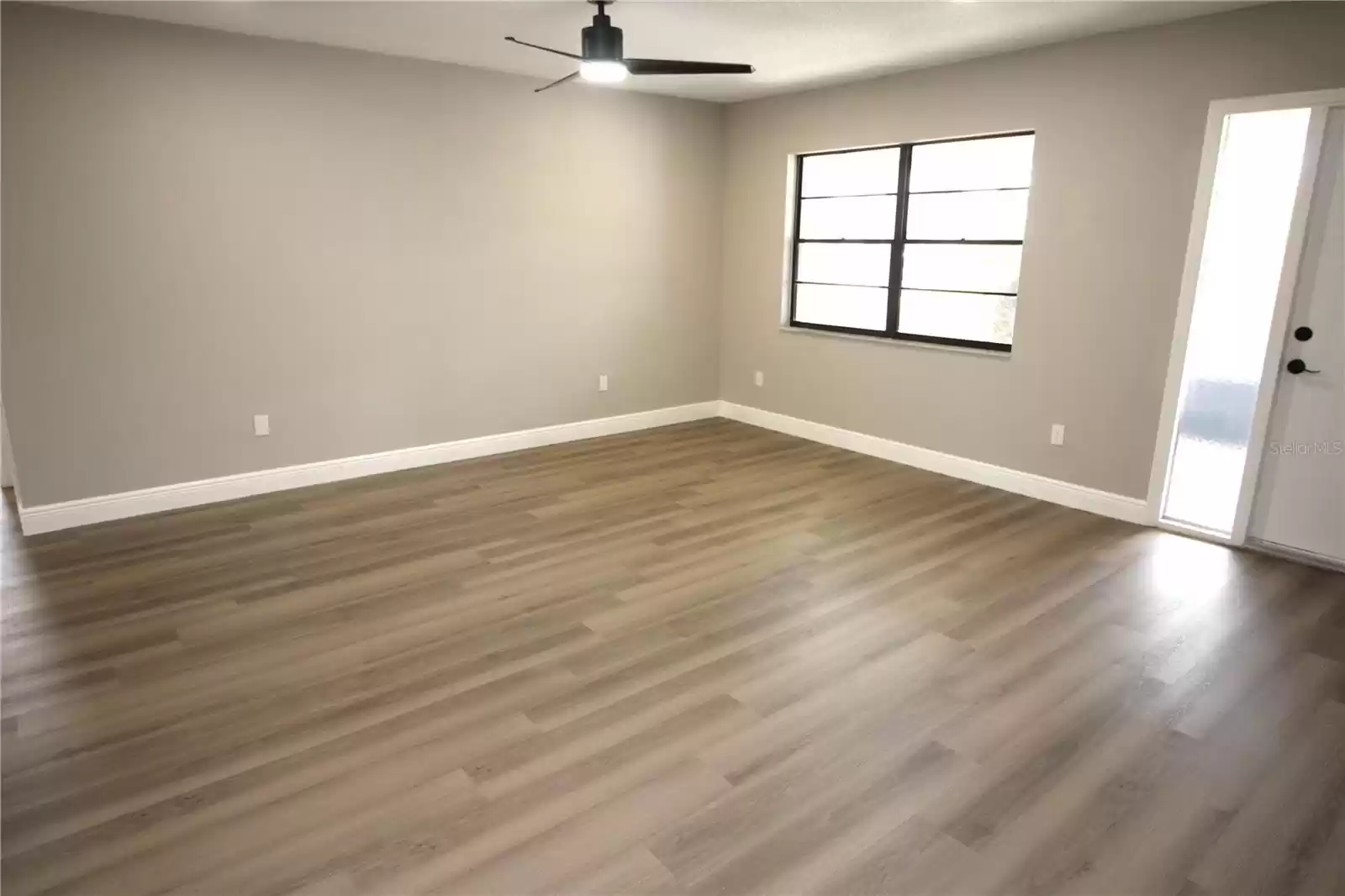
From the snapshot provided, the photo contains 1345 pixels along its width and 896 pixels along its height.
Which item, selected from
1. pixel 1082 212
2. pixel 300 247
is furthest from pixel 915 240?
pixel 300 247

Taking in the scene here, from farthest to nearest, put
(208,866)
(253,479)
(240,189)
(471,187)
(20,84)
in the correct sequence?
(471,187) < (253,479) < (240,189) < (20,84) < (208,866)

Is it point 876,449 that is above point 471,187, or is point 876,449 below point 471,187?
below

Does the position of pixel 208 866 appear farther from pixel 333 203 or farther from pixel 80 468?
pixel 333 203

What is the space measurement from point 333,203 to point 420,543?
88.3 inches

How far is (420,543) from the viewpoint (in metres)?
4.04

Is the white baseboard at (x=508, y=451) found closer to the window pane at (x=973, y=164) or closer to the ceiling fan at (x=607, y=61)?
the window pane at (x=973, y=164)

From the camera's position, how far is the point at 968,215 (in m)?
5.15

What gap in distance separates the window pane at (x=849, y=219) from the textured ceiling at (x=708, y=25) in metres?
1.04

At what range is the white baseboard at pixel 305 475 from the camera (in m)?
4.22

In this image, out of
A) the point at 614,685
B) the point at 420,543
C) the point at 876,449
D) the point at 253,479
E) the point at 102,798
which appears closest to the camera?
the point at 102,798

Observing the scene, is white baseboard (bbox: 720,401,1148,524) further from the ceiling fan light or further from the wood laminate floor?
the ceiling fan light

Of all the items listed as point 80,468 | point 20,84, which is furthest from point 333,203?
point 80,468

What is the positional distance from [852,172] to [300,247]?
3864 mm

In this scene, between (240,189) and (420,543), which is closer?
(420,543)
